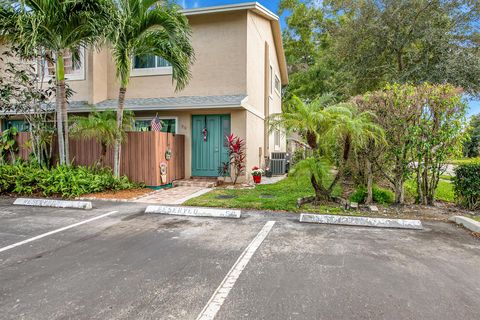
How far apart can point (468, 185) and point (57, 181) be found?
34.2ft

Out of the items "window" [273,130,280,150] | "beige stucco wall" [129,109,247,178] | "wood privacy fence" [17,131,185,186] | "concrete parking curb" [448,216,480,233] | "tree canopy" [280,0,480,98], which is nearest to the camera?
"concrete parking curb" [448,216,480,233]

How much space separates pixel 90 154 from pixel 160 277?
787 centimetres

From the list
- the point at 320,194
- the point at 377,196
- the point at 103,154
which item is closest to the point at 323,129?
the point at 320,194

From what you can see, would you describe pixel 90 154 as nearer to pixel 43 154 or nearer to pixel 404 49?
pixel 43 154

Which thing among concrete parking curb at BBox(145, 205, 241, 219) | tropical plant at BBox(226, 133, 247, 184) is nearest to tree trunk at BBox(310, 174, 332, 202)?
concrete parking curb at BBox(145, 205, 241, 219)

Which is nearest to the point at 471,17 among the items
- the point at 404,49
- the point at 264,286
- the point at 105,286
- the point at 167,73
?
the point at 404,49

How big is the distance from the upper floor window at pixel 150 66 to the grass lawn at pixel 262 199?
562 cm

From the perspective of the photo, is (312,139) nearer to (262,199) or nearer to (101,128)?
(262,199)

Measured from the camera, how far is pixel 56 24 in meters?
7.88

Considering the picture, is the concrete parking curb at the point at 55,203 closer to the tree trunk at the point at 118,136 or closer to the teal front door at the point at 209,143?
the tree trunk at the point at 118,136

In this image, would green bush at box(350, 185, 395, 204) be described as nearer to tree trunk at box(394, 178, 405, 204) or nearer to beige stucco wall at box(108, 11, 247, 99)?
tree trunk at box(394, 178, 405, 204)

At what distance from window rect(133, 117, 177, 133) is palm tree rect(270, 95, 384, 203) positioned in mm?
5349

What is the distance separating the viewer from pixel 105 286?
2.94 m

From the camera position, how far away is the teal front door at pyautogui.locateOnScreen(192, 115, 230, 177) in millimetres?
10633
